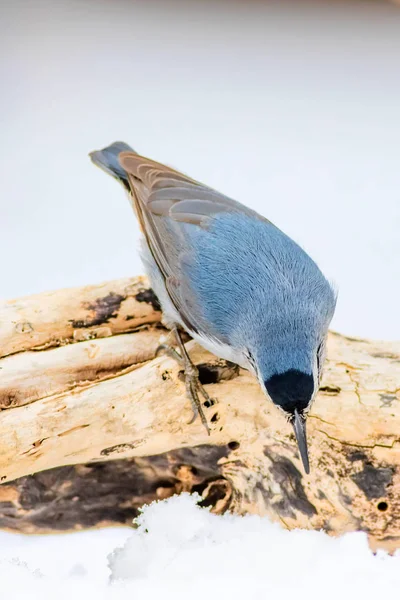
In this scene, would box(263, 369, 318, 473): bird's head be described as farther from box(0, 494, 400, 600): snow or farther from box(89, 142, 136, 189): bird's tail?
box(89, 142, 136, 189): bird's tail

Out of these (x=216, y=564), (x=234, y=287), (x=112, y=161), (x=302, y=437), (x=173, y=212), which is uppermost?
(x=112, y=161)

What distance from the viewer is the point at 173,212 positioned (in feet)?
9.13

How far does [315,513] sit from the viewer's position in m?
2.29

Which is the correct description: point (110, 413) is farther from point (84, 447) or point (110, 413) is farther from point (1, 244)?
point (1, 244)

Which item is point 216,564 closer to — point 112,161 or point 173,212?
point 173,212

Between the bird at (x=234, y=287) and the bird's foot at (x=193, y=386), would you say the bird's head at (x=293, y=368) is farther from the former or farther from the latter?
the bird's foot at (x=193, y=386)

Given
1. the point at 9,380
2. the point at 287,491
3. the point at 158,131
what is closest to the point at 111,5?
the point at 158,131

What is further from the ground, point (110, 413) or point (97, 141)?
point (97, 141)

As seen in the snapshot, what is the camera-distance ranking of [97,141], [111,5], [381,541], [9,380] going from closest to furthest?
[381,541] < [9,380] < [97,141] < [111,5]

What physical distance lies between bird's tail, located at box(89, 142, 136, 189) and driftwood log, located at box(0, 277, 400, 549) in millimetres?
926

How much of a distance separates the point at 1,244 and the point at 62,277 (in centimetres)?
38

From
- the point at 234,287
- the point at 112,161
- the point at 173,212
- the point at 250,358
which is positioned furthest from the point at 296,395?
the point at 112,161

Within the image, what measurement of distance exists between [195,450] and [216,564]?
311 millimetres

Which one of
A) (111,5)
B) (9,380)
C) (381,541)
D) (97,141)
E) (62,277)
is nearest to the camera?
(381,541)
